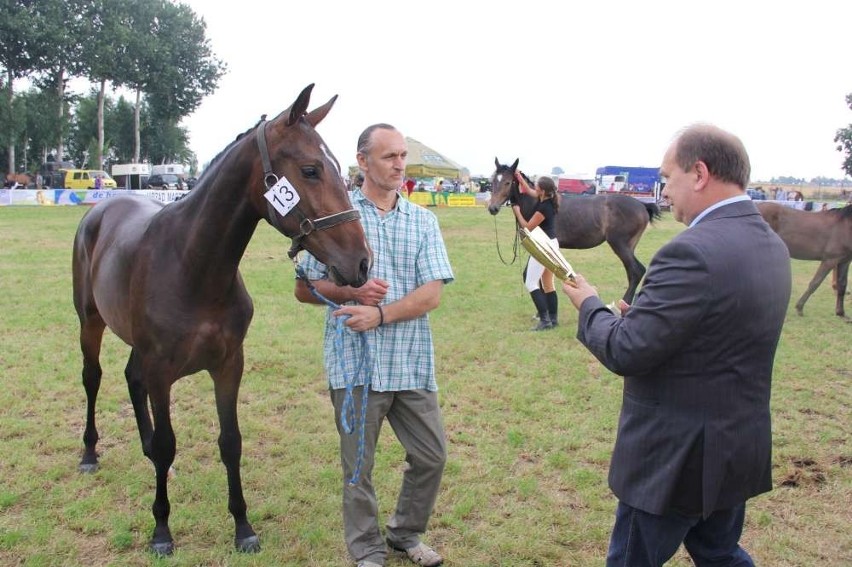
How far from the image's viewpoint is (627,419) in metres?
2.02

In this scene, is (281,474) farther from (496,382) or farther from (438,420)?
(496,382)

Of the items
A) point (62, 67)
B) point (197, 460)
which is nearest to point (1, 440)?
point (197, 460)

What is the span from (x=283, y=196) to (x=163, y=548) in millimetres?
2044

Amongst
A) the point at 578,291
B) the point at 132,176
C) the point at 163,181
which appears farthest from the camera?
the point at 132,176

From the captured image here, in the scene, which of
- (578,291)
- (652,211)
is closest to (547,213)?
(652,211)

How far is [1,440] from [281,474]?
216 cm

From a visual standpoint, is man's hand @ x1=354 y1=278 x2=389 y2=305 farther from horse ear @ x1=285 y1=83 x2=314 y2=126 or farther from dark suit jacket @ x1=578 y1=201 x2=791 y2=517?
dark suit jacket @ x1=578 y1=201 x2=791 y2=517

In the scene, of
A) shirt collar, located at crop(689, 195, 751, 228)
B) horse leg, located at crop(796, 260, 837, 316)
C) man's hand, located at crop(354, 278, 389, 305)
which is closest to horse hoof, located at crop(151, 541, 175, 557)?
man's hand, located at crop(354, 278, 389, 305)

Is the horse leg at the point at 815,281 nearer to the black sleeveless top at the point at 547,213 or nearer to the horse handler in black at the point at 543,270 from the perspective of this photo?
the horse handler in black at the point at 543,270

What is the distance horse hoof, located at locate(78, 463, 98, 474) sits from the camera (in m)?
4.18

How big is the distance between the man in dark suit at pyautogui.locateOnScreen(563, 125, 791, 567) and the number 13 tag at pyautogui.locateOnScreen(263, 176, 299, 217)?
4.34 ft

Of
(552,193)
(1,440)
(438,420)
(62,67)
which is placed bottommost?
(1,440)

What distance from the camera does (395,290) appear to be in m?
2.91

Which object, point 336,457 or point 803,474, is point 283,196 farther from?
point 803,474
